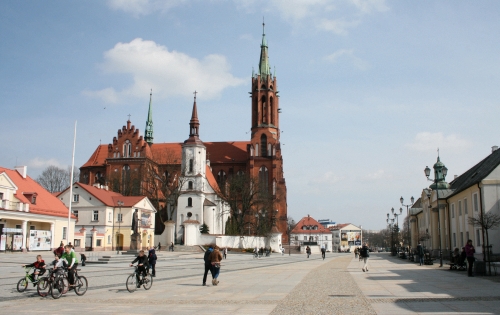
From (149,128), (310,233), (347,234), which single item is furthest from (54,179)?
(347,234)

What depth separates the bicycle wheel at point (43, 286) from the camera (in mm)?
14695

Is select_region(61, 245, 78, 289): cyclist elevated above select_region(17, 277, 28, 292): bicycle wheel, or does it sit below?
above

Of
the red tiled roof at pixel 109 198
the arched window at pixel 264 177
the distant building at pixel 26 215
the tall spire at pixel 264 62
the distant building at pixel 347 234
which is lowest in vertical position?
the distant building at pixel 347 234

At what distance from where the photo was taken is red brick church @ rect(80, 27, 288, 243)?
86562 millimetres

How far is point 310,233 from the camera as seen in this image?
154250mm

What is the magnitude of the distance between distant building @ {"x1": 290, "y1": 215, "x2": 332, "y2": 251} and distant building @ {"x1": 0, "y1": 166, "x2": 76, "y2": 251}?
105883 mm

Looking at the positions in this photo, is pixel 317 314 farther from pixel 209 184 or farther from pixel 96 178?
pixel 96 178

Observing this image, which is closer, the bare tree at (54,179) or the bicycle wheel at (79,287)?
the bicycle wheel at (79,287)

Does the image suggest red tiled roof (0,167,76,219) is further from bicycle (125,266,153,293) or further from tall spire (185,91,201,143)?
bicycle (125,266,153,293)

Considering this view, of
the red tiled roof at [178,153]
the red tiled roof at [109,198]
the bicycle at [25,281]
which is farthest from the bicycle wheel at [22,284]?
the red tiled roof at [178,153]

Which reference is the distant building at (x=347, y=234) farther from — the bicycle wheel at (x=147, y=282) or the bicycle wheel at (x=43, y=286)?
the bicycle wheel at (x=43, y=286)

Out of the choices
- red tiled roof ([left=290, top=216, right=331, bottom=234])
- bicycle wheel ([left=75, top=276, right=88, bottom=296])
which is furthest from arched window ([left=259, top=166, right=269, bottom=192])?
bicycle wheel ([left=75, top=276, right=88, bottom=296])

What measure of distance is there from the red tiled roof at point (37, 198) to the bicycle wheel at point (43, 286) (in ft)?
114

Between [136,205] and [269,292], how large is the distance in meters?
52.5
